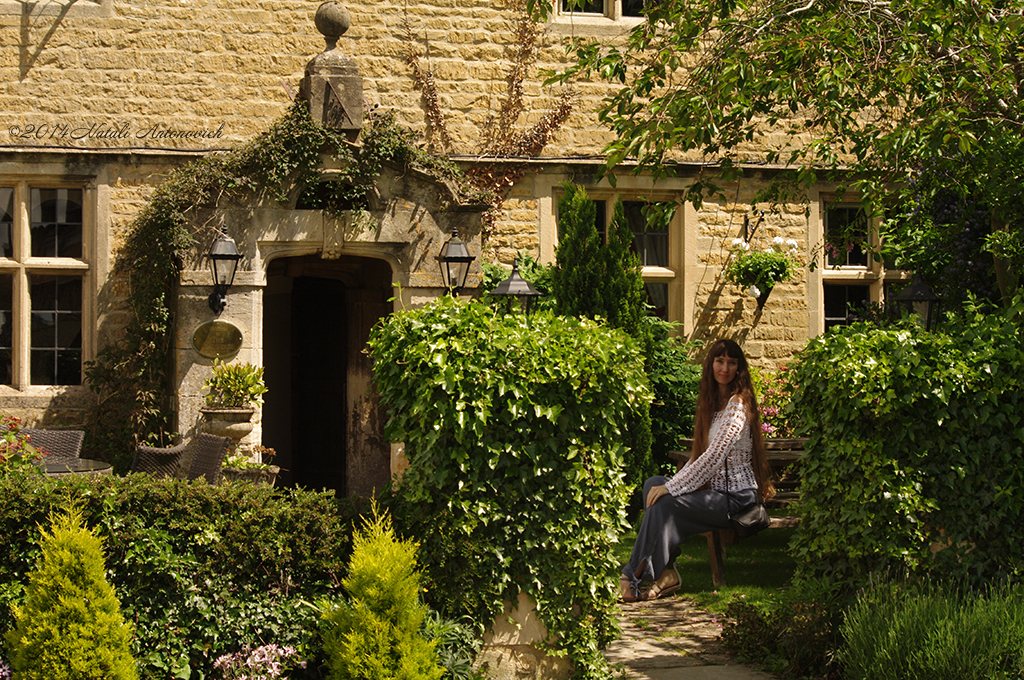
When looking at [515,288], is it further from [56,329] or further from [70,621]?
[70,621]

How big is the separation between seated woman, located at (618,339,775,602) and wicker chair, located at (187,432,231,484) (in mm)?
3141

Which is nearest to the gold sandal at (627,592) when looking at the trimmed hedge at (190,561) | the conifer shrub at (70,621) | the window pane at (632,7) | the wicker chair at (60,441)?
the trimmed hedge at (190,561)

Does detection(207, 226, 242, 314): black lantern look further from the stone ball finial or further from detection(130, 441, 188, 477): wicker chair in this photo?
the stone ball finial

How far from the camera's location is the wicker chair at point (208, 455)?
681 cm

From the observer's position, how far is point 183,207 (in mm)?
8055

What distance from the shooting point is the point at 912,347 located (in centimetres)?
446

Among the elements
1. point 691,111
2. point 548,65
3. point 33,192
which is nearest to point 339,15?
point 548,65

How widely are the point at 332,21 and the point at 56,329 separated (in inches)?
153

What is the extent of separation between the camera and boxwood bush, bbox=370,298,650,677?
4117mm

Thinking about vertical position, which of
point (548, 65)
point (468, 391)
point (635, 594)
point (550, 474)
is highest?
point (548, 65)

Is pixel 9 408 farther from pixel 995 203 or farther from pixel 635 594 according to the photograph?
pixel 995 203

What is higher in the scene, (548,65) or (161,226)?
(548,65)

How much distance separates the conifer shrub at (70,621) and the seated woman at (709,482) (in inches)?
103

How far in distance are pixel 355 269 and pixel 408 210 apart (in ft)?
5.30
